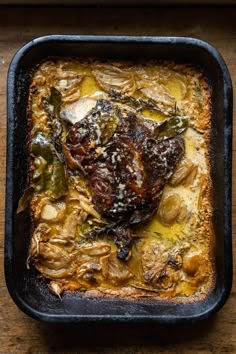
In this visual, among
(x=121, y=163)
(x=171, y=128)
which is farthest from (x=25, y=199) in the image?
(x=171, y=128)

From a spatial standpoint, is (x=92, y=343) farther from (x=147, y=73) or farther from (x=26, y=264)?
(x=147, y=73)

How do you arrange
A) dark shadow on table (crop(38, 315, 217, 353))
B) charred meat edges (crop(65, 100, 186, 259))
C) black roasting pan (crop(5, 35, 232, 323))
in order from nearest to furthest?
black roasting pan (crop(5, 35, 232, 323)) → charred meat edges (crop(65, 100, 186, 259)) → dark shadow on table (crop(38, 315, 217, 353))

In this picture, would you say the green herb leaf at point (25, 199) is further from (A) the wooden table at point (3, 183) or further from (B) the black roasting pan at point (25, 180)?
(A) the wooden table at point (3, 183)

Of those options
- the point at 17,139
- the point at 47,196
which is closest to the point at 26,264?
the point at 47,196

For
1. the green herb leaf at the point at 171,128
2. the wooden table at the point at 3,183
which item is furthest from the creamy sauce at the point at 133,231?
the wooden table at the point at 3,183

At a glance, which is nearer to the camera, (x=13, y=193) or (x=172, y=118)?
(x=13, y=193)

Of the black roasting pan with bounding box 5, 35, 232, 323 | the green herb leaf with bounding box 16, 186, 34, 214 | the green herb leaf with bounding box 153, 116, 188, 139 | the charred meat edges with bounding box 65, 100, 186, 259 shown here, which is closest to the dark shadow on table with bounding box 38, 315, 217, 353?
the black roasting pan with bounding box 5, 35, 232, 323

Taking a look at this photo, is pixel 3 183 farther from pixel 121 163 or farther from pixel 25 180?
pixel 121 163

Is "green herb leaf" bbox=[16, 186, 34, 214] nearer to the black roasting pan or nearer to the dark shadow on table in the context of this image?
the black roasting pan
